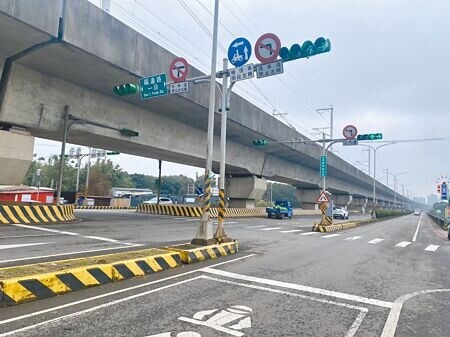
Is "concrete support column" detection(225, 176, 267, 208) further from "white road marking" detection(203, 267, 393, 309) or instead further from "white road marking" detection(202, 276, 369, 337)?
"white road marking" detection(202, 276, 369, 337)

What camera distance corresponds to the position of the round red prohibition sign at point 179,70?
14.2 m

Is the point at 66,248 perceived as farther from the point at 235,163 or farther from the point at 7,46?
the point at 235,163

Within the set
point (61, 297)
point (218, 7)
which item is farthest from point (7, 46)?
point (61, 297)

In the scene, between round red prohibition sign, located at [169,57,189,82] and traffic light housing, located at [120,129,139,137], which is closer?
round red prohibition sign, located at [169,57,189,82]

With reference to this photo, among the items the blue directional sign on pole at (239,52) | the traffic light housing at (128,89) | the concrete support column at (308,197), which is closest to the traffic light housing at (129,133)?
the traffic light housing at (128,89)

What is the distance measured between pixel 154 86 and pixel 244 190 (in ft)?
72.8

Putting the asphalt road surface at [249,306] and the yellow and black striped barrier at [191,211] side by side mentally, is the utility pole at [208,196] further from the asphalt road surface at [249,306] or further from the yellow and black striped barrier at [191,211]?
the yellow and black striped barrier at [191,211]

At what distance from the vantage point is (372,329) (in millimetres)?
4863

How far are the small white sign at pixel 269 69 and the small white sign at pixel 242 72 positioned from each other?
0.23 meters

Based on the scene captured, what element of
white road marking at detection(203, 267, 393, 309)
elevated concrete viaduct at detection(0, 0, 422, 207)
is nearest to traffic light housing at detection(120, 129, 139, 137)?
elevated concrete viaduct at detection(0, 0, 422, 207)

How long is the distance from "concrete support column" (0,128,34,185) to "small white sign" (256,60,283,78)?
10372 mm

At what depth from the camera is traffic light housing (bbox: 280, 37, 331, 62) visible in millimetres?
10477

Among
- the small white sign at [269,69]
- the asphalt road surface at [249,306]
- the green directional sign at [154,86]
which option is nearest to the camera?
the asphalt road surface at [249,306]

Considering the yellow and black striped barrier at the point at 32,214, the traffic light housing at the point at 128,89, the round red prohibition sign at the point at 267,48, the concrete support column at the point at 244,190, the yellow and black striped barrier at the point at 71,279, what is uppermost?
the round red prohibition sign at the point at 267,48
